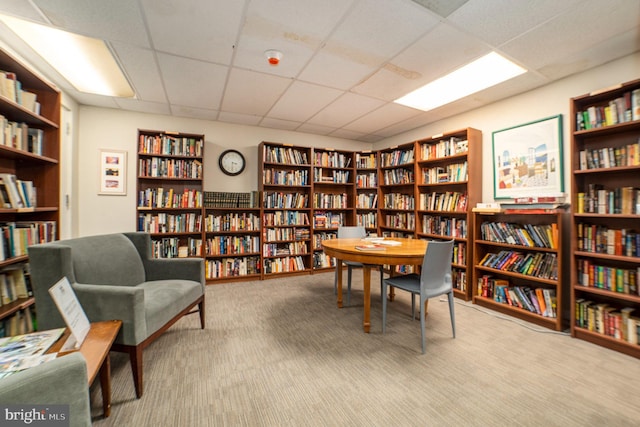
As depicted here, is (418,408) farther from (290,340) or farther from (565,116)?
(565,116)

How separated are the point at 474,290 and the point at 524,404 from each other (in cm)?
179

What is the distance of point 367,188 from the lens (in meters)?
4.90

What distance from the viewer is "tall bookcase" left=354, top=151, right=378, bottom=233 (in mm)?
4918

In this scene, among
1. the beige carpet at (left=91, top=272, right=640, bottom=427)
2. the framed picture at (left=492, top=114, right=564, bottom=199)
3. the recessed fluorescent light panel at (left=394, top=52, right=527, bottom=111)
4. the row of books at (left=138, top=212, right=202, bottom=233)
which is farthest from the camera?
the row of books at (left=138, top=212, right=202, bottom=233)

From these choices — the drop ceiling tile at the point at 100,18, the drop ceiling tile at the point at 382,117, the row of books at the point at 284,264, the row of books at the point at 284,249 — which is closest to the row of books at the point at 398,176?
the drop ceiling tile at the point at 382,117

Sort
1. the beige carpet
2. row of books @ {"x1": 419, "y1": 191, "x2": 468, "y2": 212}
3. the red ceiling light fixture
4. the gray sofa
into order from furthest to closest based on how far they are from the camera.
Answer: row of books @ {"x1": 419, "y1": 191, "x2": 468, "y2": 212}, the red ceiling light fixture, the beige carpet, the gray sofa

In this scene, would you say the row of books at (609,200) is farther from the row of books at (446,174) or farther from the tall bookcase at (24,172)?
the tall bookcase at (24,172)

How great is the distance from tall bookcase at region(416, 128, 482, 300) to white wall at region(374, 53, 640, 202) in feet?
0.41

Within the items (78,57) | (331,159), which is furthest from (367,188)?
(78,57)

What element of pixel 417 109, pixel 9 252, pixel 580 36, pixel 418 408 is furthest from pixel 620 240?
pixel 9 252

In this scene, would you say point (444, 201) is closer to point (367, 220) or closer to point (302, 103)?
point (367, 220)

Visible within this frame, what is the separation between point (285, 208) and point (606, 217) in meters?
3.83

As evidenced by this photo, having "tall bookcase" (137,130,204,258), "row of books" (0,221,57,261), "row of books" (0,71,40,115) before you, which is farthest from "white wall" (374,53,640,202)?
"row of books" (0,221,57,261)

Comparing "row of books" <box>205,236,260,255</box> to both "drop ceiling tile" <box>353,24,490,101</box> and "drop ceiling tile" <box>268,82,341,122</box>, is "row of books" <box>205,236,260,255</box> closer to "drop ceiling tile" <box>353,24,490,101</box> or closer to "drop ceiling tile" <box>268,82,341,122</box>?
"drop ceiling tile" <box>268,82,341,122</box>
